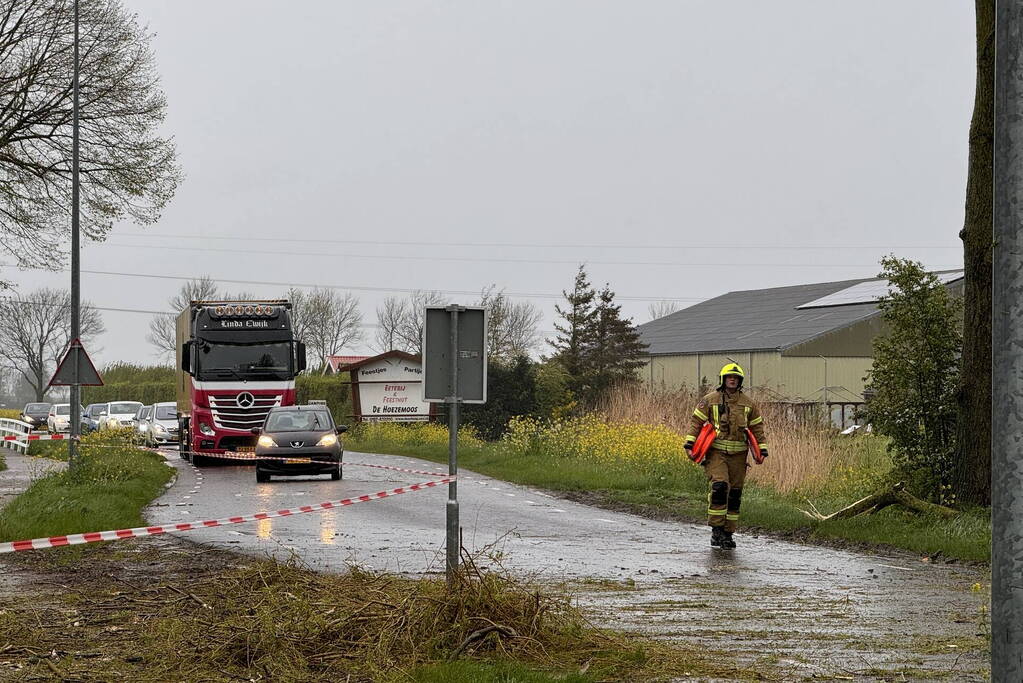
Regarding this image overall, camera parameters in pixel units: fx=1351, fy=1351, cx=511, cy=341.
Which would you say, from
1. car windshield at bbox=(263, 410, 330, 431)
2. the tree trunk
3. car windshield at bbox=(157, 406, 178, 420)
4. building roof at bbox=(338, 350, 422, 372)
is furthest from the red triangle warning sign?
building roof at bbox=(338, 350, 422, 372)

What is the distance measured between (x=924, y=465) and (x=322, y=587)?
972cm

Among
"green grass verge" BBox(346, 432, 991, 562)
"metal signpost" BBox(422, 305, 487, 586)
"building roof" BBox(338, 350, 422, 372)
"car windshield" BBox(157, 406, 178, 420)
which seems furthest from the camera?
"building roof" BBox(338, 350, 422, 372)

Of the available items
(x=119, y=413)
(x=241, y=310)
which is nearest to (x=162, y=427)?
(x=119, y=413)

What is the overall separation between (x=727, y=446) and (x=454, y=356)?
557 cm

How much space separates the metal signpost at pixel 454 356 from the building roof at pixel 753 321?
4513cm

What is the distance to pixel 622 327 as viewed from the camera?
54.2 metres

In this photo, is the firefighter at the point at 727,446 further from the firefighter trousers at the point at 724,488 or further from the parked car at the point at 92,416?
the parked car at the point at 92,416

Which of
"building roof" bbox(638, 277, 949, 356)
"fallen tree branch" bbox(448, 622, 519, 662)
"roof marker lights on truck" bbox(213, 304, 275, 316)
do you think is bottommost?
"fallen tree branch" bbox(448, 622, 519, 662)

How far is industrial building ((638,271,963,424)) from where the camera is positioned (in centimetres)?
5328

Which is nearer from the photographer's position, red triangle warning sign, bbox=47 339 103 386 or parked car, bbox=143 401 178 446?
red triangle warning sign, bbox=47 339 103 386

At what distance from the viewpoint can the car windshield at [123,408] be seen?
55062mm

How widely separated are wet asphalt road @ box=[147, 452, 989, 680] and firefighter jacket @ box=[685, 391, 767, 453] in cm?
114

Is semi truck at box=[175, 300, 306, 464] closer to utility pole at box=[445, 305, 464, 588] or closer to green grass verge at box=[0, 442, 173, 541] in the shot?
green grass verge at box=[0, 442, 173, 541]

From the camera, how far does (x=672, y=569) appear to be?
12484 mm
